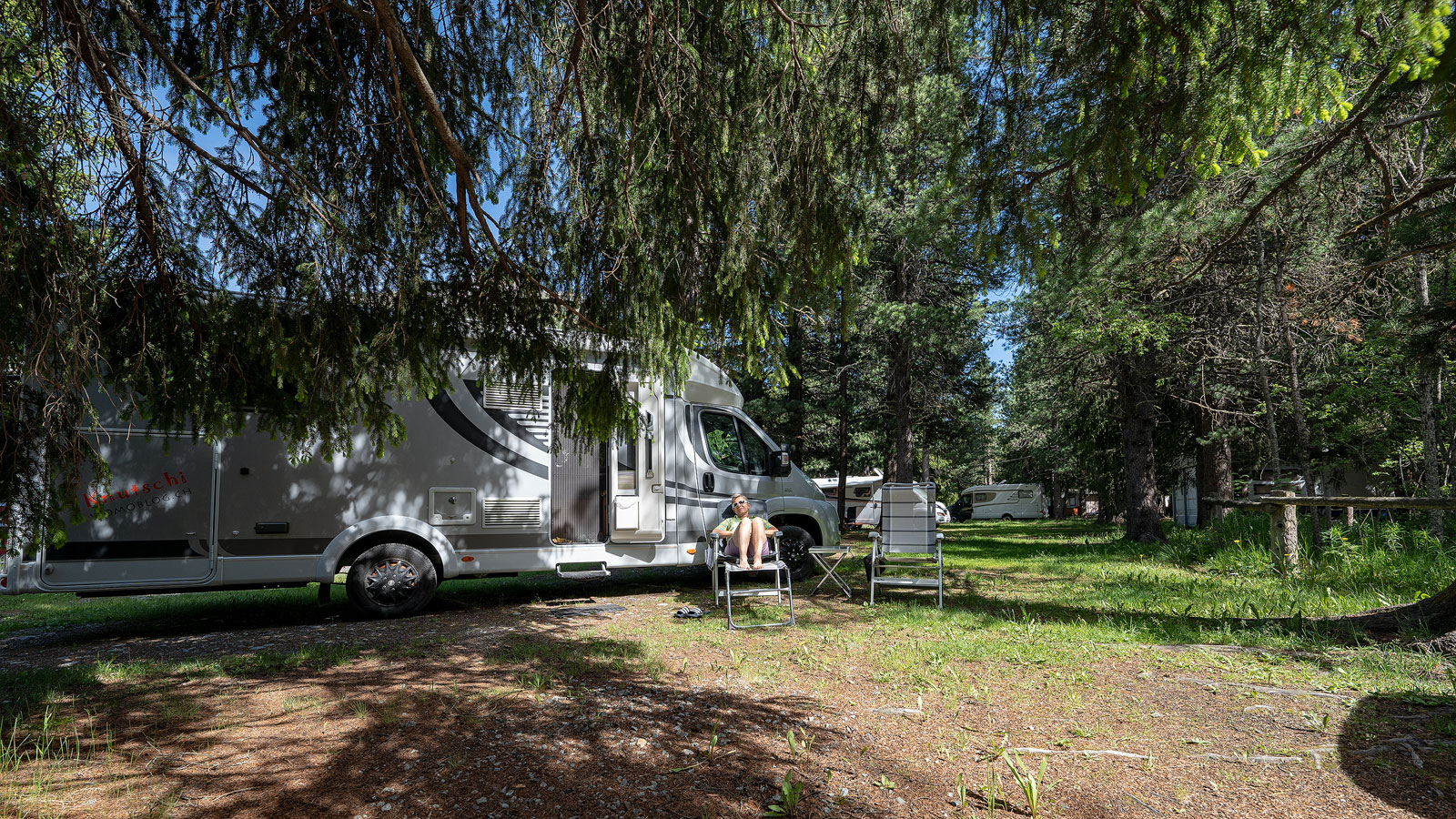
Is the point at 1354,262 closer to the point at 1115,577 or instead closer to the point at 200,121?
the point at 1115,577

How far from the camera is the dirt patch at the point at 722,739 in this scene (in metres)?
2.82

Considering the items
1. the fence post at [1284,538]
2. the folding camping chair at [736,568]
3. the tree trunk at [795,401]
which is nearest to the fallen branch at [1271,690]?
the folding camping chair at [736,568]

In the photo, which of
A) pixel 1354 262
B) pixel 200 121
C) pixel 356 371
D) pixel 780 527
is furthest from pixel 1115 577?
pixel 200 121

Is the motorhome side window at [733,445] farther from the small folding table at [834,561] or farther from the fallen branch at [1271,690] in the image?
the fallen branch at [1271,690]

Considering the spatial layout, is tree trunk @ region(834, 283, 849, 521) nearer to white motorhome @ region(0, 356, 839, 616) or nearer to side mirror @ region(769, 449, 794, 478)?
side mirror @ region(769, 449, 794, 478)

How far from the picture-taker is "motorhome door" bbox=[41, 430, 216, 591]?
5883mm

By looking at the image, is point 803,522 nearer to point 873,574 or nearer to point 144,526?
point 873,574

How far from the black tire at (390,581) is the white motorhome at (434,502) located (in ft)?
0.04

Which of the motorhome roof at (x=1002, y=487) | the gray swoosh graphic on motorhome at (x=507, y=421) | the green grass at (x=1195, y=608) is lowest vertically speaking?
the motorhome roof at (x=1002, y=487)

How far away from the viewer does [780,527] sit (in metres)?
8.83

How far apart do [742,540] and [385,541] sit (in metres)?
3.23

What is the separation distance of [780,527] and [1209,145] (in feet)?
20.6

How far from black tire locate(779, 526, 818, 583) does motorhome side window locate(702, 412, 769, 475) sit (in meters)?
0.75

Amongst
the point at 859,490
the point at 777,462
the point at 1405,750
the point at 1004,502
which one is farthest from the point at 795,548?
the point at 1004,502
